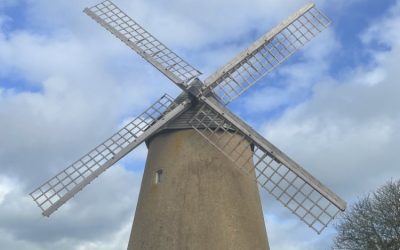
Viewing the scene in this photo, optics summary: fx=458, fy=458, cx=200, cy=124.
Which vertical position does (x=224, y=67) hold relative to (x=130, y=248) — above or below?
above

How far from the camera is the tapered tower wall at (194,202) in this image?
910cm

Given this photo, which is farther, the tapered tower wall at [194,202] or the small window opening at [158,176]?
the small window opening at [158,176]

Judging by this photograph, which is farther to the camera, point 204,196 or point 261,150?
point 261,150

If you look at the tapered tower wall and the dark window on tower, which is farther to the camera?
the dark window on tower

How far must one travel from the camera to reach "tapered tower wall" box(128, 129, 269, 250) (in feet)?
29.9

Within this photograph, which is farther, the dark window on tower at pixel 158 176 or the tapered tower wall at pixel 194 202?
the dark window on tower at pixel 158 176

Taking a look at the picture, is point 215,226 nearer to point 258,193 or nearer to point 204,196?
point 204,196

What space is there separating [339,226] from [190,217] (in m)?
12.1

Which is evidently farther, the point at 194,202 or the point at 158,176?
the point at 158,176

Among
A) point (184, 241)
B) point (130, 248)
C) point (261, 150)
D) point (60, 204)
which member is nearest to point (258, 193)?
point (261, 150)

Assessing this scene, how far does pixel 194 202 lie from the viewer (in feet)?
30.7

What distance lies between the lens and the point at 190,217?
922 centimetres

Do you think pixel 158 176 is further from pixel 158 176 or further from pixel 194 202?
pixel 194 202

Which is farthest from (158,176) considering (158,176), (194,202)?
(194,202)
